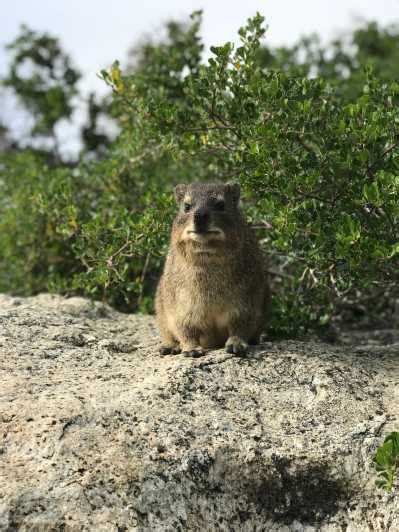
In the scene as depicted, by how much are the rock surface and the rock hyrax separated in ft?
1.13

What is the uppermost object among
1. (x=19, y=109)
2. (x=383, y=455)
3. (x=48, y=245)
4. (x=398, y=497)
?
(x=19, y=109)

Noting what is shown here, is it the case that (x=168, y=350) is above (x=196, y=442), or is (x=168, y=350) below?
above

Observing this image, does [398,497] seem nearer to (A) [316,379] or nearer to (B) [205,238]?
(A) [316,379]

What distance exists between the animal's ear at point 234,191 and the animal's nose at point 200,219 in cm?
51

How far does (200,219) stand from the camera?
4.97m

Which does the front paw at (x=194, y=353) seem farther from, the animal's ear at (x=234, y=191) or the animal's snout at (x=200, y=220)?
the animal's ear at (x=234, y=191)

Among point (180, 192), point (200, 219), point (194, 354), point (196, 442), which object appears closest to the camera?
point (196, 442)

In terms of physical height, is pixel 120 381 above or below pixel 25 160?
below

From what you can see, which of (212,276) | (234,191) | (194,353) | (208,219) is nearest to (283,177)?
(234,191)

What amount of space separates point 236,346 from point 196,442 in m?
1.16

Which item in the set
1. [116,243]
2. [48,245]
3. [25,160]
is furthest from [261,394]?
[25,160]

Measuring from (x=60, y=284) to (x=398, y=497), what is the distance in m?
4.17

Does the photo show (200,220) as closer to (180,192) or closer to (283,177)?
(180,192)

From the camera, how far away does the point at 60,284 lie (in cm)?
708
